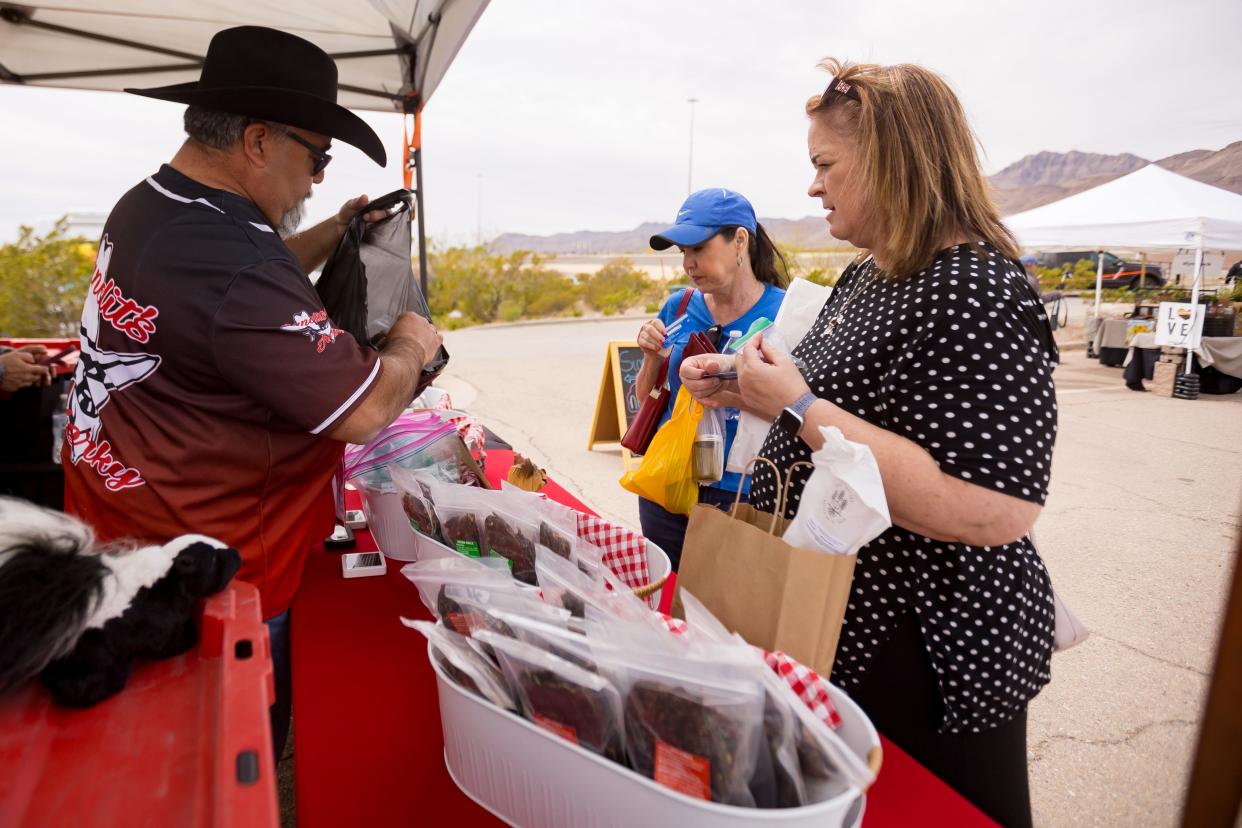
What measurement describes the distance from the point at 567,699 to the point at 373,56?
3435 millimetres

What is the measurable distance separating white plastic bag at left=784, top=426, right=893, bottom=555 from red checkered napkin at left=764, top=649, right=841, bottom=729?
0.49 feet

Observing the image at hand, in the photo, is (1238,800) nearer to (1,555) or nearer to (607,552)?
(607,552)

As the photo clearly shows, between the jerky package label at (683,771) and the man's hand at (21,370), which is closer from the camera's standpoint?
the jerky package label at (683,771)

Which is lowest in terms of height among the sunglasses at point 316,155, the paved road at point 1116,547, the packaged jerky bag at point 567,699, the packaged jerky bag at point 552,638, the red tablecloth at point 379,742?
the paved road at point 1116,547

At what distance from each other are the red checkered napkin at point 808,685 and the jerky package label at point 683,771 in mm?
165

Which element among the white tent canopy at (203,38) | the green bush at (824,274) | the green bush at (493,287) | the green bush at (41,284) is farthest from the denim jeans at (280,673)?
the green bush at (493,287)

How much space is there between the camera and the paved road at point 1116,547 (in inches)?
110

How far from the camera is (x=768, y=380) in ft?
4.35

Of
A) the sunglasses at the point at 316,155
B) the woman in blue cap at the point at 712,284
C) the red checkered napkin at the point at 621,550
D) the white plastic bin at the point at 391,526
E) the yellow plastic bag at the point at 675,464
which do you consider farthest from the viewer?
the woman in blue cap at the point at 712,284

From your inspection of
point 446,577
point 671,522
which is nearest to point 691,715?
point 446,577

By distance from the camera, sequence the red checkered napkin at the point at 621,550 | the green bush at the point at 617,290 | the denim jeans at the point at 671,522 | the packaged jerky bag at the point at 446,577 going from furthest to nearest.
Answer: the green bush at the point at 617,290
the denim jeans at the point at 671,522
the red checkered napkin at the point at 621,550
the packaged jerky bag at the point at 446,577

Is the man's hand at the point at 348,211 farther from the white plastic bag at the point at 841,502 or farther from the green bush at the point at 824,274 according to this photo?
the green bush at the point at 824,274

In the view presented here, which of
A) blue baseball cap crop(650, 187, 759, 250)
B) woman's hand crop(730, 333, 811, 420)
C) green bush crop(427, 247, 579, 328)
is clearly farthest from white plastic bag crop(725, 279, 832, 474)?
green bush crop(427, 247, 579, 328)

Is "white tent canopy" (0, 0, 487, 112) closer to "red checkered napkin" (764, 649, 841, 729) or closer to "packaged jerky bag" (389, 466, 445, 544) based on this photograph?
"packaged jerky bag" (389, 466, 445, 544)
